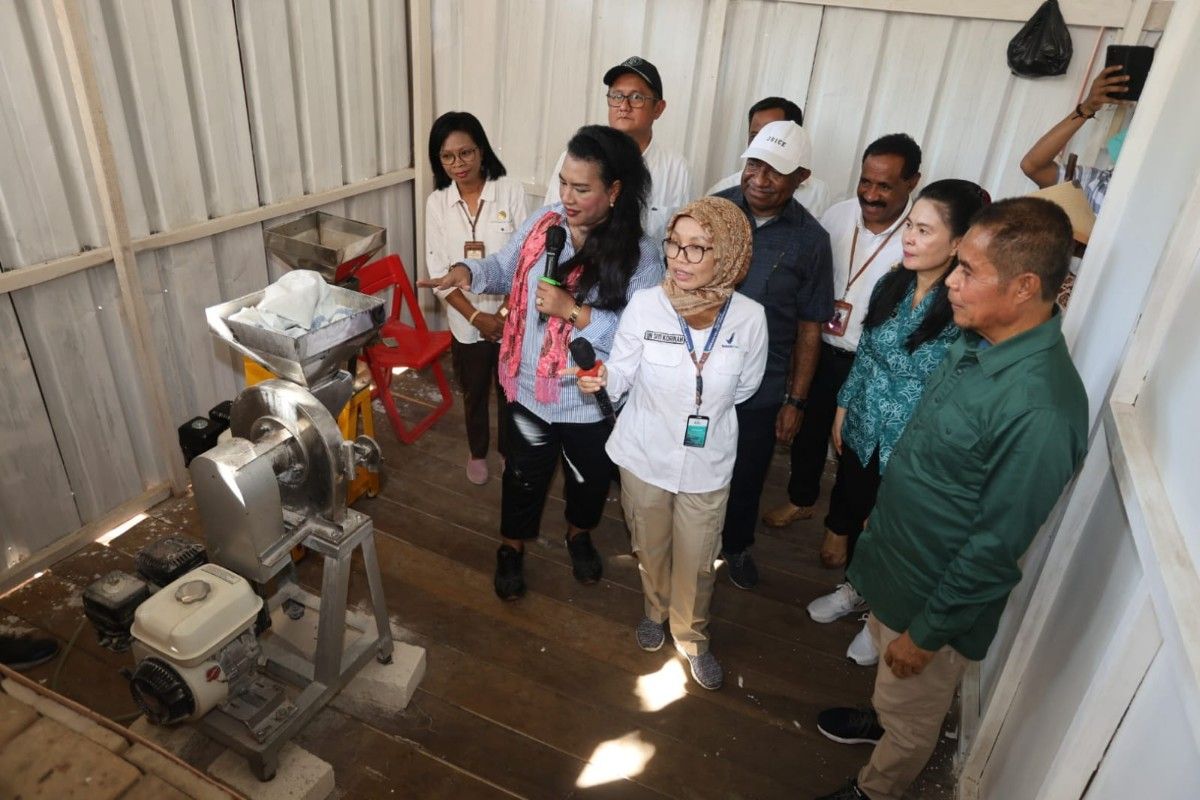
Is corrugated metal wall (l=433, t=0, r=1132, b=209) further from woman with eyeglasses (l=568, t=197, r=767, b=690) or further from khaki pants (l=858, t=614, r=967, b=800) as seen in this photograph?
khaki pants (l=858, t=614, r=967, b=800)

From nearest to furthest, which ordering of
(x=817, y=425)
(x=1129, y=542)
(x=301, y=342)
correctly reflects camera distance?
(x=1129, y=542) < (x=301, y=342) < (x=817, y=425)

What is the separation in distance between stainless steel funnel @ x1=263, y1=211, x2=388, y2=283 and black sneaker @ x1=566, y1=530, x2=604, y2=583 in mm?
1416

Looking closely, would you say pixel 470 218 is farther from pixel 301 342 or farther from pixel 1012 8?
pixel 1012 8

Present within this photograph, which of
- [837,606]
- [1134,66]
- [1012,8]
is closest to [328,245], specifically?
[837,606]

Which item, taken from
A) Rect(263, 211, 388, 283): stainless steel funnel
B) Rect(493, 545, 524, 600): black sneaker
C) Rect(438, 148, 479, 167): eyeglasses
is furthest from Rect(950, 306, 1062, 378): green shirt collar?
Rect(263, 211, 388, 283): stainless steel funnel

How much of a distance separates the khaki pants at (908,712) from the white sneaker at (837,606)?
0.77 m

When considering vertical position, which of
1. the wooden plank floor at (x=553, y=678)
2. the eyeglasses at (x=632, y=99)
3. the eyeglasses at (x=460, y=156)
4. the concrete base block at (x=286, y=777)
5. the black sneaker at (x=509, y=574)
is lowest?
the wooden plank floor at (x=553, y=678)

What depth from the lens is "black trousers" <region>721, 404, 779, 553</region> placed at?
2.59m

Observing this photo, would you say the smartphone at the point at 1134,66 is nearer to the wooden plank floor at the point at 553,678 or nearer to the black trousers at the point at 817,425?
the black trousers at the point at 817,425

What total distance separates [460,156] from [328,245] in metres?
0.86

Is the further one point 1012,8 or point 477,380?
point 477,380

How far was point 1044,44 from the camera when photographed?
307 centimetres

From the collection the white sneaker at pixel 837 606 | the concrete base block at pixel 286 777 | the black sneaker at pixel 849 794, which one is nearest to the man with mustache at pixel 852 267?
the white sneaker at pixel 837 606

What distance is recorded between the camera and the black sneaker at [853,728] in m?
2.35
